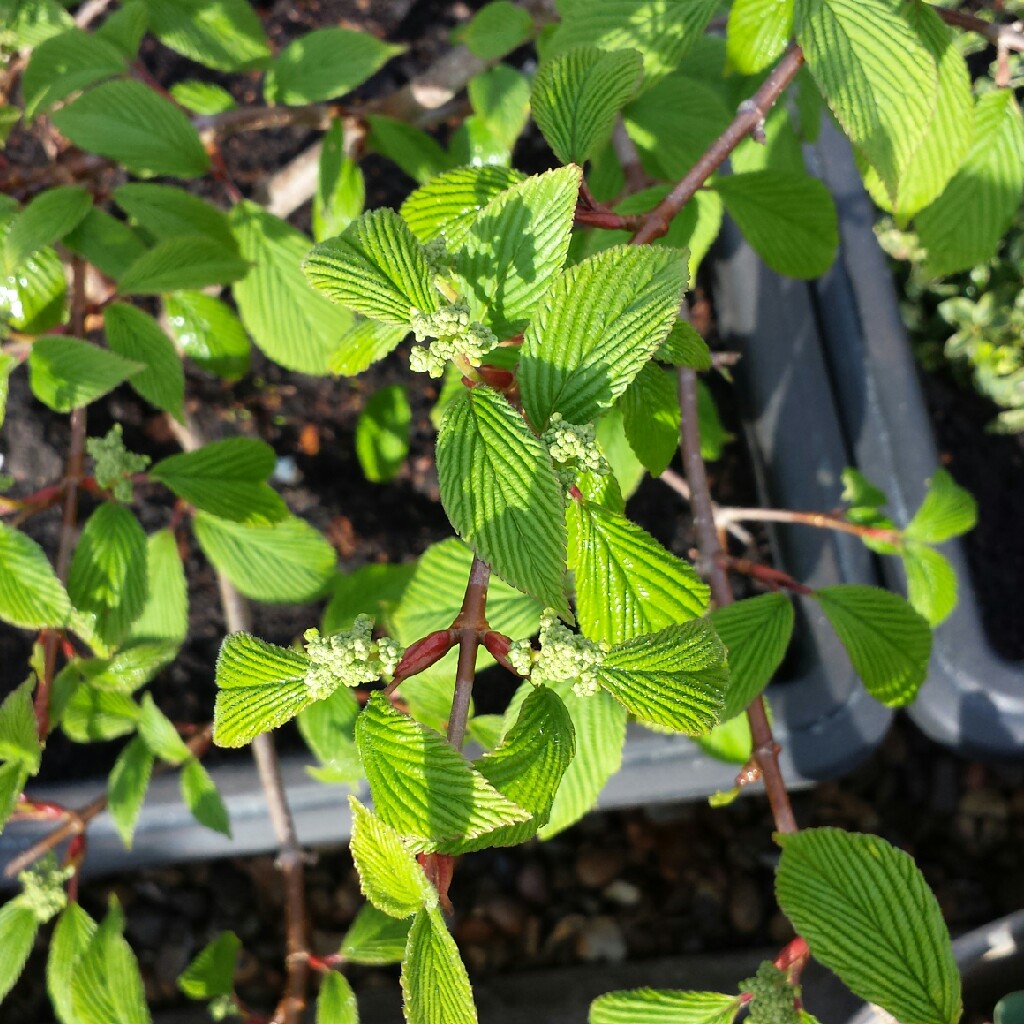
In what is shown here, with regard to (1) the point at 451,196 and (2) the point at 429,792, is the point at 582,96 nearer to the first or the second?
(1) the point at 451,196

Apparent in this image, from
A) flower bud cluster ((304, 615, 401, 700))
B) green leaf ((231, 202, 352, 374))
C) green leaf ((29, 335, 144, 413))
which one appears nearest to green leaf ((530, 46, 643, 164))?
flower bud cluster ((304, 615, 401, 700))

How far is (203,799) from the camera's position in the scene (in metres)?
0.98

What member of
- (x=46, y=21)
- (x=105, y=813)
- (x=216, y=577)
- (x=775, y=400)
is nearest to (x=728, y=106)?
(x=775, y=400)

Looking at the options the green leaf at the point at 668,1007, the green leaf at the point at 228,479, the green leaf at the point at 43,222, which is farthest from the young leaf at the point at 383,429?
the green leaf at the point at 668,1007

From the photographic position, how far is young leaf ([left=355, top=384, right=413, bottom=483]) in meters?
1.37

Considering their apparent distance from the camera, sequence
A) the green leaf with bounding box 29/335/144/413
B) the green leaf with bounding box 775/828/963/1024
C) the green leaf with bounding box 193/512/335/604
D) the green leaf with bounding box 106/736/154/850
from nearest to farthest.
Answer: the green leaf with bounding box 775/828/963/1024, the green leaf with bounding box 29/335/144/413, the green leaf with bounding box 106/736/154/850, the green leaf with bounding box 193/512/335/604

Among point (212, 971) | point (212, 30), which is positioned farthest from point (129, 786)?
point (212, 30)

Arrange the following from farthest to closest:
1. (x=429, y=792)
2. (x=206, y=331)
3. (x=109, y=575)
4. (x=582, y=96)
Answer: (x=206, y=331) → (x=109, y=575) → (x=582, y=96) → (x=429, y=792)

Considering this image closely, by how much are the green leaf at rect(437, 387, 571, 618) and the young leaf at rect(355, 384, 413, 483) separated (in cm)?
92

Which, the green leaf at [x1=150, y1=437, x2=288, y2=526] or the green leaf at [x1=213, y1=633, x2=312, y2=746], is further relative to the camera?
the green leaf at [x1=150, y1=437, x2=288, y2=526]

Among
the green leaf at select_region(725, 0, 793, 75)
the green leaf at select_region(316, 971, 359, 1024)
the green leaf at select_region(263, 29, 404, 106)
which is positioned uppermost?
the green leaf at select_region(725, 0, 793, 75)

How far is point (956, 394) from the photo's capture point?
5.15 feet

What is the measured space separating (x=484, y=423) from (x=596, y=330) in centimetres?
7

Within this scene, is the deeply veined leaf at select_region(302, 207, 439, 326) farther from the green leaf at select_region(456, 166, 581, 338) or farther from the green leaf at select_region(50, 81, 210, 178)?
the green leaf at select_region(50, 81, 210, 178)
